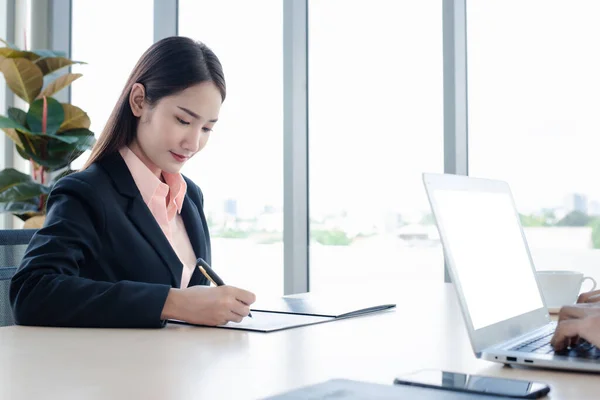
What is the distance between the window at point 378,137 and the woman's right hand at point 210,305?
1583mm

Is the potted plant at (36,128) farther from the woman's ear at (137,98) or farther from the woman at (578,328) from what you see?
the woman at (578,328)

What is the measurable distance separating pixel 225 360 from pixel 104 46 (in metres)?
3.29

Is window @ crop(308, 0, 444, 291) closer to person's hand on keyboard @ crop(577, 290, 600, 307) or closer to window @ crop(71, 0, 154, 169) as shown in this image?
window @ crop(71, 0, 154, 169)

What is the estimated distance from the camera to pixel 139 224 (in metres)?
1.49

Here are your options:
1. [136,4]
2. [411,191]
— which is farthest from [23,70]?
[411,191]

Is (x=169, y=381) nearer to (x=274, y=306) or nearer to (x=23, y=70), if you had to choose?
(x=274, y=306)

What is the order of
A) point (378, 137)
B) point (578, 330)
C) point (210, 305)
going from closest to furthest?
point (578, 330) → point (210, 305) → point (378, 137)

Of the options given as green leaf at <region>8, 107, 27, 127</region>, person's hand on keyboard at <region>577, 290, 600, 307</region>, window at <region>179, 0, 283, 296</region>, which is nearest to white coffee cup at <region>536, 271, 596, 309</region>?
person's hand on keyboard at <region>577, 290, 600, 307</region>

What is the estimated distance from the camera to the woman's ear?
1.63 m

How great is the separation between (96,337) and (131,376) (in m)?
0.32

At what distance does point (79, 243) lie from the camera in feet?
4.58

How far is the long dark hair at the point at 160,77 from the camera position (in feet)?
5.23

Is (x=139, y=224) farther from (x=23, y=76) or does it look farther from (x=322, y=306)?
(x=23, y=76)

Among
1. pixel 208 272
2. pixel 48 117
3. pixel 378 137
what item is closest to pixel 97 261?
pixel 208 272
